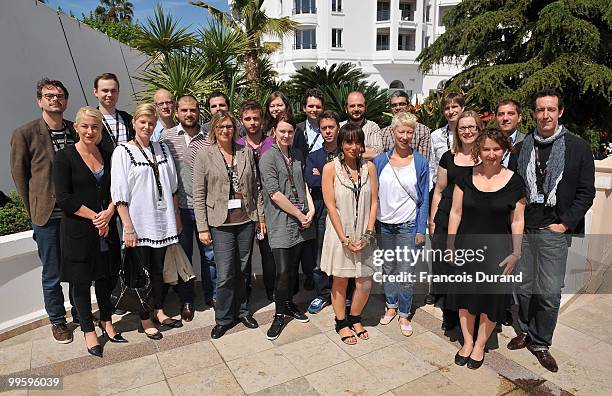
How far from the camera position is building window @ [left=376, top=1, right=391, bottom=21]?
33.0 metres

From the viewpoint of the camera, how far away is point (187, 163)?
12.4 ft

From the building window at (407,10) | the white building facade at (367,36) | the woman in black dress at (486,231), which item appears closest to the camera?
the woman in black dress at (486,231)

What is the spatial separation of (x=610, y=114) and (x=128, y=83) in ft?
47.1

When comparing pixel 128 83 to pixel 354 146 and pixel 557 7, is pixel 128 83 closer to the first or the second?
pixel 354 146

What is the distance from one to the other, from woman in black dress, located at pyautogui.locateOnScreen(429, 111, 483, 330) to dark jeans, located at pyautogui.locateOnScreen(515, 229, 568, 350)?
23.6 inches

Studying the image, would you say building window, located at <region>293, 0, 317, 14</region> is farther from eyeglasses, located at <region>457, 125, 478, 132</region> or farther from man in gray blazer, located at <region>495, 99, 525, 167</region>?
eyeglasses, located at <region>457, 125, 478, 132</region>

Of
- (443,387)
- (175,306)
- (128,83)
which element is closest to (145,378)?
(175,306)

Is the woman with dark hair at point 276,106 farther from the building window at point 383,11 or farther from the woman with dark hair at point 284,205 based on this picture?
the building window at point 383,11

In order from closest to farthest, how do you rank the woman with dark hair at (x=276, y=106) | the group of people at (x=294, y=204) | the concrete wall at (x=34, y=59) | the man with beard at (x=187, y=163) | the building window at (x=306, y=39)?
the group of people at (x=294, y=204)
the man with beard at (x=187, y=163)
the woman with dark hair at (x=276, y=106)
the concrete wall at (x=34, y=59)
the building window at (x=306, y=39)

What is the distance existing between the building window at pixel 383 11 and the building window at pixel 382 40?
46.2 inches

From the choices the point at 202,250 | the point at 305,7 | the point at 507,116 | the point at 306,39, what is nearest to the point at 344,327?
the point at 202,250

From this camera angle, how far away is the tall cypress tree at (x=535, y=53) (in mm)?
11094

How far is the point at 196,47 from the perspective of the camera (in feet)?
30.3

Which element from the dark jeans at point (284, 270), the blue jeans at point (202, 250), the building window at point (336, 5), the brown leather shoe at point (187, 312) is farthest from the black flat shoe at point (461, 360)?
the building window at point (336, 5)
